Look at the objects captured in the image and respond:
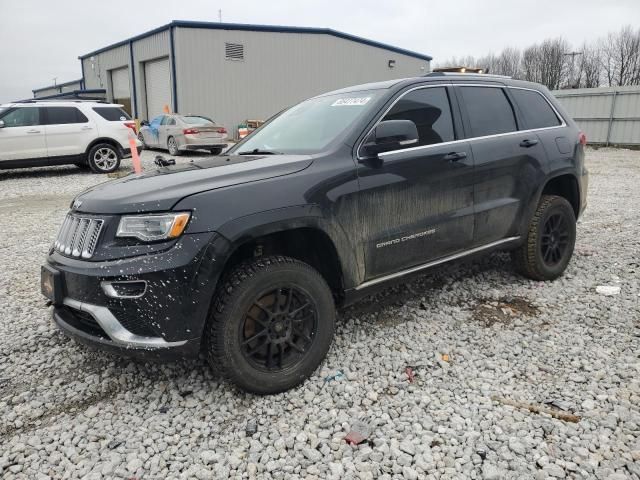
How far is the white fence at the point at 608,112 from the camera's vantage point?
1933 centimetres

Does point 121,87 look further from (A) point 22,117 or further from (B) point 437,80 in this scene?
(B) point 437,80

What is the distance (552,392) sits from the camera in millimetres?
2832

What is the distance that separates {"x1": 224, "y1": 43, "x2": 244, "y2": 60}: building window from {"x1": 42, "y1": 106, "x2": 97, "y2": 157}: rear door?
40.6 ft

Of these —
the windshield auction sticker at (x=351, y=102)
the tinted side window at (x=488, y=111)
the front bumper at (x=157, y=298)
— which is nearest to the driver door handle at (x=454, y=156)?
the tinted side window at (x=488, y=111)

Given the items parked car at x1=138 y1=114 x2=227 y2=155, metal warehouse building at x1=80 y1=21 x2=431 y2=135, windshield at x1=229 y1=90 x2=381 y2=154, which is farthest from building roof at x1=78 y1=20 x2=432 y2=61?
windshield at x1=229 y1=90 x2=381 y2=154

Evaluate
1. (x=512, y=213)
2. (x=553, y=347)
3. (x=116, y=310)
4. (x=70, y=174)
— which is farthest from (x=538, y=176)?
(x=70, y=174)

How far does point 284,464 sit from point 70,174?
12.3 metres

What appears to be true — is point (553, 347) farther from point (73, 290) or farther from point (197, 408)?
point (73, 290)

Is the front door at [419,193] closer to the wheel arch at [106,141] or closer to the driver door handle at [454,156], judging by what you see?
the driver door handle at [454,156]

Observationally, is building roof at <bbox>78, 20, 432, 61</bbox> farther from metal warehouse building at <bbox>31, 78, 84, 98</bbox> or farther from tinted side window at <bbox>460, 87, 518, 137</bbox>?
tinted side window at <bbox>460, 87, 518, 137</bbox>

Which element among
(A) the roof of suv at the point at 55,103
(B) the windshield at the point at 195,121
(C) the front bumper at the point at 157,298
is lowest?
(C) the front bumper at the point at 157,298

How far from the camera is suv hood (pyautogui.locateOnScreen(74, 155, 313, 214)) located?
256 cm

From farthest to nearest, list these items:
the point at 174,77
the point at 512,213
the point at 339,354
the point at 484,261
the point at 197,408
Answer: the point at 174,77 → the point at 484,261 → the point at 512,213 → the point at 339,354 → the point at 197,408

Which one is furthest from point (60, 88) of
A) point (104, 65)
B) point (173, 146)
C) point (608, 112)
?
point (608, 112)
